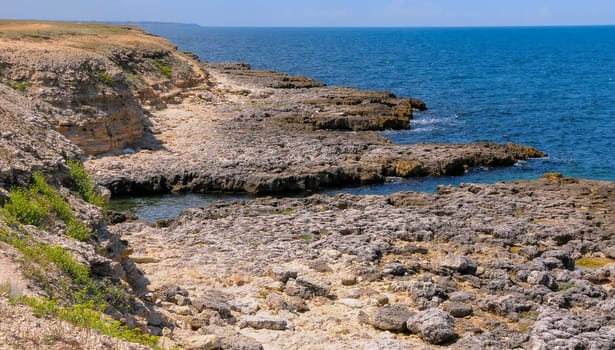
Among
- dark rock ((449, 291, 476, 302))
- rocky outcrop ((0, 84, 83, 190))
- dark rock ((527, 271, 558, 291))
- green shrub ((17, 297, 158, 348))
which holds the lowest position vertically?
dark rock ((449, 291, 476, 302))

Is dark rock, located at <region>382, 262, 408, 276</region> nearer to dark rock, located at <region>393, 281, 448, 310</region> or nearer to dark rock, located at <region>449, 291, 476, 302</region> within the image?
dark rock, located at <region>393, 281, 448, 310</region>

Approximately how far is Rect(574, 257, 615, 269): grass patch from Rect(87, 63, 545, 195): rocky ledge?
1387cm

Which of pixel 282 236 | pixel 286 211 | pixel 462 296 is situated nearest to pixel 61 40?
pixel 286 211

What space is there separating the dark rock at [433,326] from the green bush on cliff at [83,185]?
8.55 m

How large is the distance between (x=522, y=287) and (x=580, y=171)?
20.9m

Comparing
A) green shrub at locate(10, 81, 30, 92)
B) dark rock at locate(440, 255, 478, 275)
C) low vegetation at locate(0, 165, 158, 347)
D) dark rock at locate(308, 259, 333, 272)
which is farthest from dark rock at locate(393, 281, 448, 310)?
green shrub at locate(10, 81, 30, 92)

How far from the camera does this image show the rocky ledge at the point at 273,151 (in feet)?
108

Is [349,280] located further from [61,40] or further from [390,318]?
[61,40]

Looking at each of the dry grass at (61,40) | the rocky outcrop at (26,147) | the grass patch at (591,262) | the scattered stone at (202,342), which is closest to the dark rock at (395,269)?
the grass patch at (591,262)

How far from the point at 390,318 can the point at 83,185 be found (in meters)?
8.56

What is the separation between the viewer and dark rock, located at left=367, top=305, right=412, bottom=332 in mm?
16172

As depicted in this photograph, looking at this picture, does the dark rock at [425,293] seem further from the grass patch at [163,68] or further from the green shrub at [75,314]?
the grass patch at [163,68]

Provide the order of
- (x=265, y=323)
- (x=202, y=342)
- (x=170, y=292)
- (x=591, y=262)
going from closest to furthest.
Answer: (x=202, y=342)
(x=265, y=323)
(x=170, y=292)
(x=591, y=262)

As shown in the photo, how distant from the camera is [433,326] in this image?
51.6 ft
